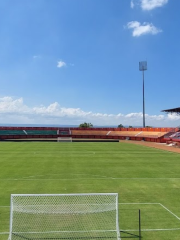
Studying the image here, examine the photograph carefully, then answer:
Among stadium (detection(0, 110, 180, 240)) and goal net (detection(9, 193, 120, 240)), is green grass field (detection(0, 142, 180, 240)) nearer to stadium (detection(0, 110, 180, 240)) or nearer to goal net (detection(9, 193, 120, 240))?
stadium (detection(0, 110, 180, 240))

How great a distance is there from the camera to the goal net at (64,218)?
9.57 metres

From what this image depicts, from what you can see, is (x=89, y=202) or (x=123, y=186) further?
(x=123, y=186)

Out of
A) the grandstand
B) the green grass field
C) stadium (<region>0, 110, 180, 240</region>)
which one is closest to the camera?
stadium (<region>0, 110, 180, 240</region>)

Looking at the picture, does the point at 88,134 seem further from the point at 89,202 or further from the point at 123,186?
the point at 89,202

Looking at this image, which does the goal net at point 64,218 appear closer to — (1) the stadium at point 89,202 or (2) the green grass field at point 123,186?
(1) the stadium at point 89,202

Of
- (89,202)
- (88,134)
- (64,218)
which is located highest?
(88,134)

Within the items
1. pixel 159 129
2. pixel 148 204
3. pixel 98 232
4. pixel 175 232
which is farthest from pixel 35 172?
pixel 159 129

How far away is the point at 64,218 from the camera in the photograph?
10.9 metres

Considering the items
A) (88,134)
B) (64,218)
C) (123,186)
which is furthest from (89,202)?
(88,134)

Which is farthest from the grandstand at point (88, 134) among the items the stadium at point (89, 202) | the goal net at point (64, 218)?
the goal net at point (64, 218)

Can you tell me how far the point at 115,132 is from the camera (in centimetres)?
8038

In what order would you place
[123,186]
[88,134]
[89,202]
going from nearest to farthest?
[89,202]
[123,186]
[88,134]

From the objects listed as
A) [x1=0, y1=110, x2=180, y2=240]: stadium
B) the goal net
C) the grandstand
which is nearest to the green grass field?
[x1=0, y1=110, x2=180, y2=240]: stadium

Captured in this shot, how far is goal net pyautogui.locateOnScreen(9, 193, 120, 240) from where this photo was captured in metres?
9.57
